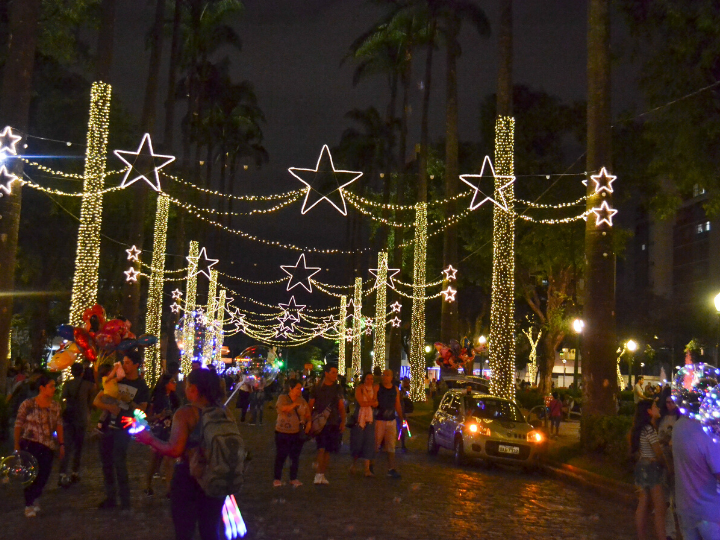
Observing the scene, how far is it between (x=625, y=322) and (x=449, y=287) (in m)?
33.7

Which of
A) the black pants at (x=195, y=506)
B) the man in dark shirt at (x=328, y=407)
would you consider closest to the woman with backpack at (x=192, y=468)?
the black pants at (x=195, y=506)

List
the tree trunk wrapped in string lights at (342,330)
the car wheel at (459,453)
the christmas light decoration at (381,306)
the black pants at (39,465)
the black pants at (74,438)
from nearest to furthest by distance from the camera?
the black pants at (39,465) < the black pants at (74,438) < the car wheel at (459,453) < the christmas light decoration at (381,306) < the tree trunk wrapped in string lights at (342,330)

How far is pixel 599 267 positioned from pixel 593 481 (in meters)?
4.67

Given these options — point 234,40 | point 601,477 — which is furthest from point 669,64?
point 234,40

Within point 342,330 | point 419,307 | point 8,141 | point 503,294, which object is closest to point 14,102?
point 8,141

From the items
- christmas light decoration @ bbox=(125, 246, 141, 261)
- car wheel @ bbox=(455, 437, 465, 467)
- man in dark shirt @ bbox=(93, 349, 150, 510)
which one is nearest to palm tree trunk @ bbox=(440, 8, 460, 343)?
christmas light decoration @ bbox=(125, 246, 141, 261)

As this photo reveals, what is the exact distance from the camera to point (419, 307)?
122ft

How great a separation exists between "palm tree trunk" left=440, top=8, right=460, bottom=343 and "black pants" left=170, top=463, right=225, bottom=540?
1028 inches

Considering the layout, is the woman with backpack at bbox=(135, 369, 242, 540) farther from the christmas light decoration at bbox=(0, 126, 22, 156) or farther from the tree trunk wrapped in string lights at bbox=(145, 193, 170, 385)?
the tree trunk wrapped in string lights at bbox=(145, 193, 170, 385)

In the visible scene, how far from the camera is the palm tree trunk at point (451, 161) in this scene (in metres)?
31.7

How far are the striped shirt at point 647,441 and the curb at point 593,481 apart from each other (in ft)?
16.3

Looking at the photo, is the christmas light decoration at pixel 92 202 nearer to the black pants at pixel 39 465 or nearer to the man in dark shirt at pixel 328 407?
the man in dark shirt at pixel 328 407

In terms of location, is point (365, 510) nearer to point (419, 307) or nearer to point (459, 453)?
point (459, 453)

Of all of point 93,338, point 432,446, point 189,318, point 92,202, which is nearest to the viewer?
point 432,446
